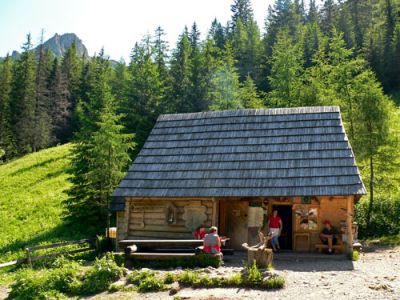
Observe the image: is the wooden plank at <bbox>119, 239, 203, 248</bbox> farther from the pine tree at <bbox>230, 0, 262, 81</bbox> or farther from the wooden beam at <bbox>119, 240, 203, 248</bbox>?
the pine tree at <bbox>230, 0, 262, 81</bbox>

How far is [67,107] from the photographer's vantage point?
60.6 metres

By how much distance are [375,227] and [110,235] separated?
12.5 meters

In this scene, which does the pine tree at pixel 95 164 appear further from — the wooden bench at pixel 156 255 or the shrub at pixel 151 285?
the shrub at pixel 151 285

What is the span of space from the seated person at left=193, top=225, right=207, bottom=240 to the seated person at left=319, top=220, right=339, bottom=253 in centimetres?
394

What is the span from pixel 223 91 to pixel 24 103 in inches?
1063

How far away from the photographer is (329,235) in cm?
1552

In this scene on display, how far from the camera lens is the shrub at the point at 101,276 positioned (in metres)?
11.8

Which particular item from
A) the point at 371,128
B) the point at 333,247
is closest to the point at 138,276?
the point at 333,247

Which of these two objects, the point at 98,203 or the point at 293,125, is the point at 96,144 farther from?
the point at 293,125

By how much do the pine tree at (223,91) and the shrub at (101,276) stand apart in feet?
77.2

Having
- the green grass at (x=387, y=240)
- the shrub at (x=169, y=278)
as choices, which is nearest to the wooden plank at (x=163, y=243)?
the shrub at (x=169, y=278)

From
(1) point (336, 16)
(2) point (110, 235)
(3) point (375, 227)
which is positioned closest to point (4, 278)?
(2) point (110, 235)

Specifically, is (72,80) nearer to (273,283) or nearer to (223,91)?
(223,91)

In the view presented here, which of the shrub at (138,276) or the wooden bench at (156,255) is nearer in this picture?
the shrub at (138,276)
